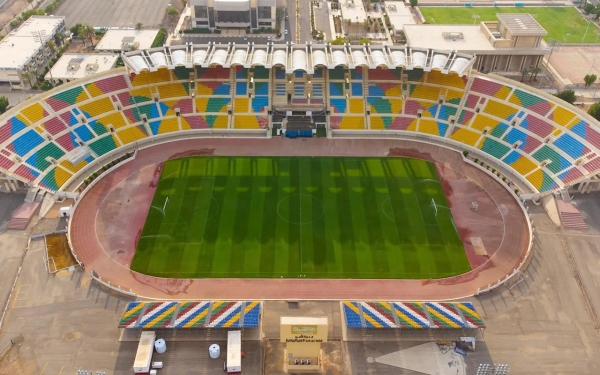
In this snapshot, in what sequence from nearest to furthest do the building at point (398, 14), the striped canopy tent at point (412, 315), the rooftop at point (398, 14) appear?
the striped canopy tent at point (412, 315) < the building at point (398, 14) < the rooftop at point (398, 14)

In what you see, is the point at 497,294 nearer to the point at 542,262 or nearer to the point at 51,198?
the point at 542,262

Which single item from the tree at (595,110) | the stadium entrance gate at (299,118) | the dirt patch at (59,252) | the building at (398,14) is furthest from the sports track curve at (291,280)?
the building at (398,14)

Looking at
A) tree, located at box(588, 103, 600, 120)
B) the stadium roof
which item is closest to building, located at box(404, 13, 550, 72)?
tree, located at box(588, 103, 600, 120)

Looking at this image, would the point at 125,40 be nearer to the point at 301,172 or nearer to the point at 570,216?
the point at 301,172

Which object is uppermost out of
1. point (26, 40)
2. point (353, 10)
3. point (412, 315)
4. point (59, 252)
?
point (412, 315)

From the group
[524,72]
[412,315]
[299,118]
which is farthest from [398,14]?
[412,315]

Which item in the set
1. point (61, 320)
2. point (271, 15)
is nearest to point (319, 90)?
point (271, 15)

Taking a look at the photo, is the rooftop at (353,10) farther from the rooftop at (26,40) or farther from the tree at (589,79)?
the rooftop at (26,40)
